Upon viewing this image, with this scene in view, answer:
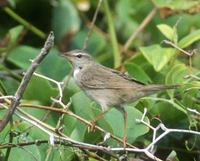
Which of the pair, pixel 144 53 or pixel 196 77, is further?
pixel 144 53

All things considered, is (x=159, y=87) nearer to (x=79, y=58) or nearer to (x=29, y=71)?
(x=79, y=58)

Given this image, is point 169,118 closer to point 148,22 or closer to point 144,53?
point 144,53

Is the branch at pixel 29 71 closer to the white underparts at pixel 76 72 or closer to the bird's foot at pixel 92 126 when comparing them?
the bird's foot at pixel 92 126

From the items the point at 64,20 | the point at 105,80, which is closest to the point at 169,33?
the point at 105,80

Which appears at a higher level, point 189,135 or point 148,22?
point 148,22

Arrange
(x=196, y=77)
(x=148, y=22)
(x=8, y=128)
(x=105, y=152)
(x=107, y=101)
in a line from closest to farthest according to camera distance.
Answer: (x=105, y=152)
(x=8, y=128)
(x=196, y=77)
(x=107, y=101)
(x=148, y=22)

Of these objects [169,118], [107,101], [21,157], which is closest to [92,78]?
[107,101]
